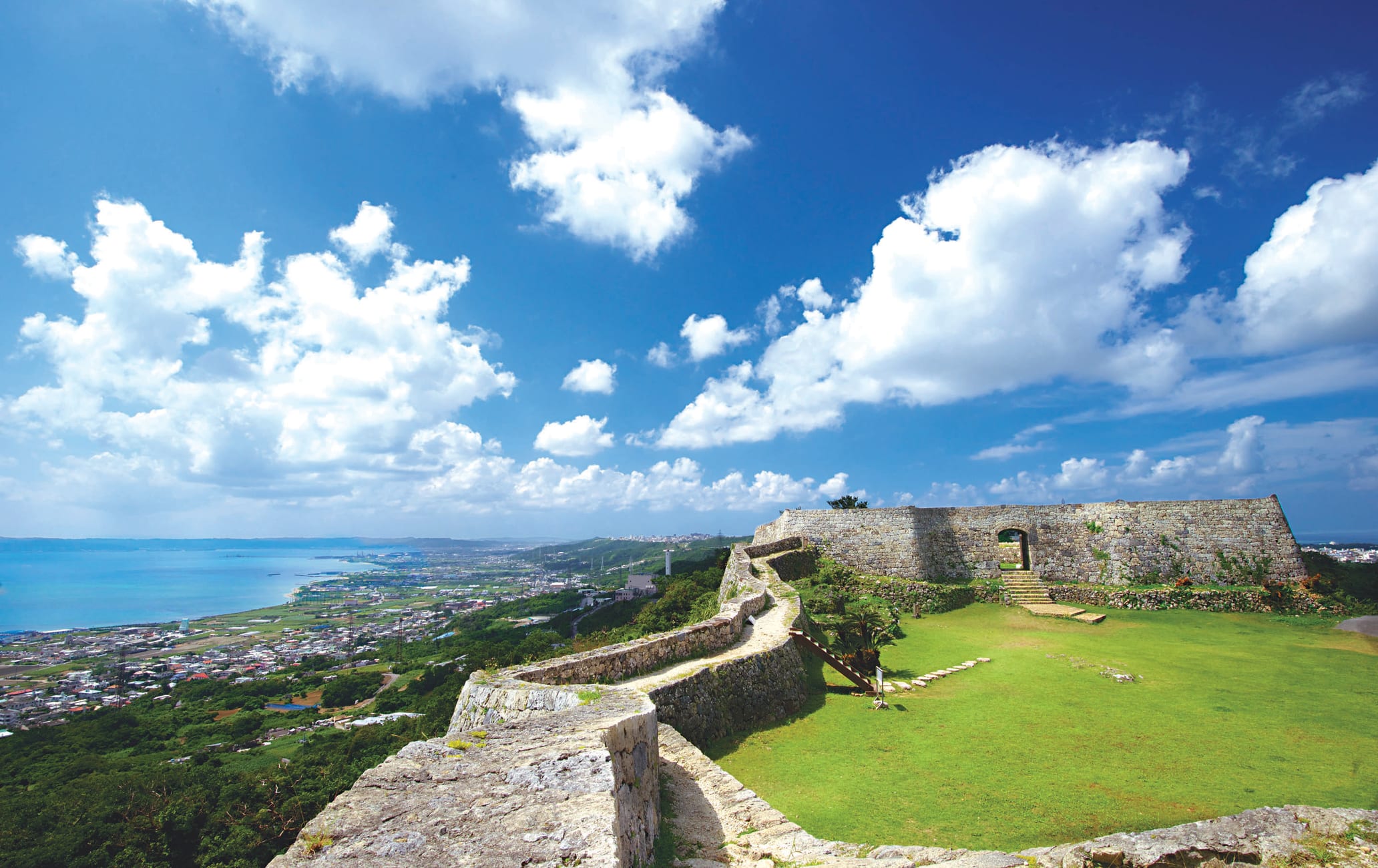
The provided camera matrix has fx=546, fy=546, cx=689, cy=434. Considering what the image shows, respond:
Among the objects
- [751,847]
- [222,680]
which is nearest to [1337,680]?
[751,847]

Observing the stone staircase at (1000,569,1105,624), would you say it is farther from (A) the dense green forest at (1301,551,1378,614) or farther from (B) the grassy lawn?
(A) the dense green forest at (1301,551,1378,614)

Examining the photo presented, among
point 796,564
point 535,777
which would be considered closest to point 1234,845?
point 535,777

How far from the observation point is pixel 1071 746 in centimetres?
852

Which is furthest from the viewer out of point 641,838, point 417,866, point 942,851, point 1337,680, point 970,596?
point 970,596

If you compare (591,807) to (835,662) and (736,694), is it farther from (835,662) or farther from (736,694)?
(835,662)

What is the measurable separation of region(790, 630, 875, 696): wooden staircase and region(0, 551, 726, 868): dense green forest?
17.5 ft

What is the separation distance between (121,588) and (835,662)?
14753 centimetres

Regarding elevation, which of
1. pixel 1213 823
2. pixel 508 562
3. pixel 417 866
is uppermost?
pixel 417 866

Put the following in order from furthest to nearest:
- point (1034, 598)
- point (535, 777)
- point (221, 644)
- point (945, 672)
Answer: point (221, 644), point (1034, 598), point (945, 672), point (535, 777)

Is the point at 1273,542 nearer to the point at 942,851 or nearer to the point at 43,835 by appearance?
the point at 942,851

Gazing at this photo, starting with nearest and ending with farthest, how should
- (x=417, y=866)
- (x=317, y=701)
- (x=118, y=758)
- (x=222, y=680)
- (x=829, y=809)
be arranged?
1. (x=417, y=866)
2. (x=829, y=809)
3. (x=118, y=758)
4. (x=317, y=701)
5. (x=222, y=680)

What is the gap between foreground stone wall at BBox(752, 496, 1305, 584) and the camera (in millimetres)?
19828

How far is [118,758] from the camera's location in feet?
61.3

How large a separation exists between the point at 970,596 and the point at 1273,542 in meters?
10.3
